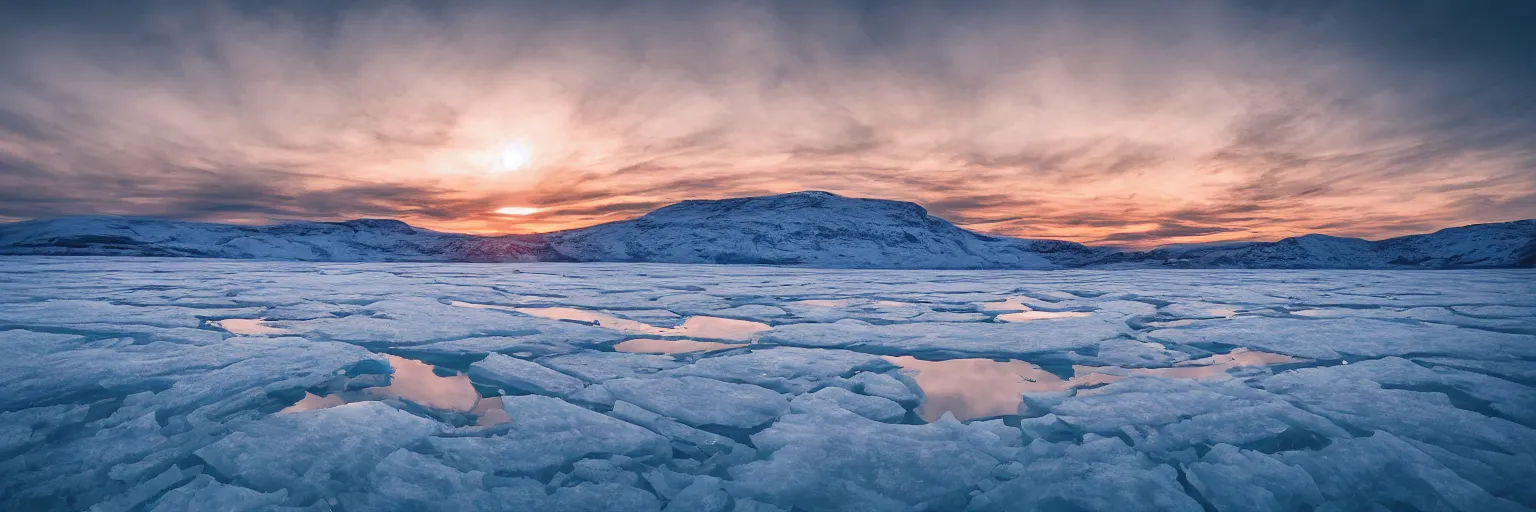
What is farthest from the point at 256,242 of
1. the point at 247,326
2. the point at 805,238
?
the point at 247,326

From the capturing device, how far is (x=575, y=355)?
464cm

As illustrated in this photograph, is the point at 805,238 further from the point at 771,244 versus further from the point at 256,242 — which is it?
the point at 256,242

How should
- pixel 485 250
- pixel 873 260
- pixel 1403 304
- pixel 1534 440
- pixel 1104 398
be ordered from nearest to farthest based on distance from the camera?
pixel 1534 440
pixel 1104 398
pixel 1403 304
pixel 873 260
pixel 485 250

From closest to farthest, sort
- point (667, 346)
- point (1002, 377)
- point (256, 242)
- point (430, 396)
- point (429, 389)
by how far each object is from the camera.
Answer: point (430, 396) < point (429, 389) < point (1002, 377) < point (667, 346) < point (256, 242)

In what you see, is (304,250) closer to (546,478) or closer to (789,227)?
(789,227)

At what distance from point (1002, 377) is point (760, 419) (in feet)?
6.24

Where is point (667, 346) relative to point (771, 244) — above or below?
below

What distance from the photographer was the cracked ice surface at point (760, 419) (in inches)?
87.0

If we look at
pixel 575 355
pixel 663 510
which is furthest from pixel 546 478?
pixel 575 355

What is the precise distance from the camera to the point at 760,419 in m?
3.08

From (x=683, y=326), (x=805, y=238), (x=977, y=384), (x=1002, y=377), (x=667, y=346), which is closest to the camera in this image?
(x=977, y=384)

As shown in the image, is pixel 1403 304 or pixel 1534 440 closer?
pixel 1534 440

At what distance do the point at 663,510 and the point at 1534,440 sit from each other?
3728 millimetres

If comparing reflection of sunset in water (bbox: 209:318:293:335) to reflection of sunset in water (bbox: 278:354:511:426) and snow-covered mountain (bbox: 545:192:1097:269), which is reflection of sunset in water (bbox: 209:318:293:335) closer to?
reflection of sunset in water (bbox: 278:354:511:426)
